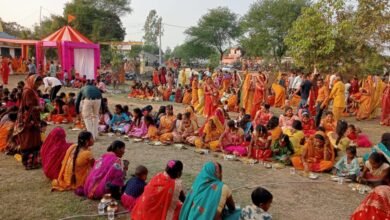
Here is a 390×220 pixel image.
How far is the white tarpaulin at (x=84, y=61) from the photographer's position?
22.4 metres

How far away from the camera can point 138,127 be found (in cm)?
984

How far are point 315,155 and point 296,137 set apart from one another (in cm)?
78

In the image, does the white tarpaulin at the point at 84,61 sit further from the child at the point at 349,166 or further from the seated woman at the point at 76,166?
Result: the child at the point at 349,166

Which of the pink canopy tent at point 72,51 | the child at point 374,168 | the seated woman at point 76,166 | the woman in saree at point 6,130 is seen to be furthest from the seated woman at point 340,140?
the pink canopy tent at point 72,51

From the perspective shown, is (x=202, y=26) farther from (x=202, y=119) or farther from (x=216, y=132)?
(x=216, y=132)

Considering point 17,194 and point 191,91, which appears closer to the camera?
point 17,194

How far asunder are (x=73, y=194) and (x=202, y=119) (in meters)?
7.95

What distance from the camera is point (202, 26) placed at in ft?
181

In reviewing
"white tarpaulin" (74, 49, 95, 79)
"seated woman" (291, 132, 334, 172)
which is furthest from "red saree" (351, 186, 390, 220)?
"white tarpaulin" (74, 49, 95, 79)

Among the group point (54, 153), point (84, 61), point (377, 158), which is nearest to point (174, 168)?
point (54, 153)

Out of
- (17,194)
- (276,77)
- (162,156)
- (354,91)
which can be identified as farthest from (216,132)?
(276,77)

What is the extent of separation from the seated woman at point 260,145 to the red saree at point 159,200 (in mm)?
3828

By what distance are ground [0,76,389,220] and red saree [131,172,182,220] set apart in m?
0.76

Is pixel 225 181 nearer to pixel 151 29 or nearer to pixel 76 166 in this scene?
pixel 76 166
